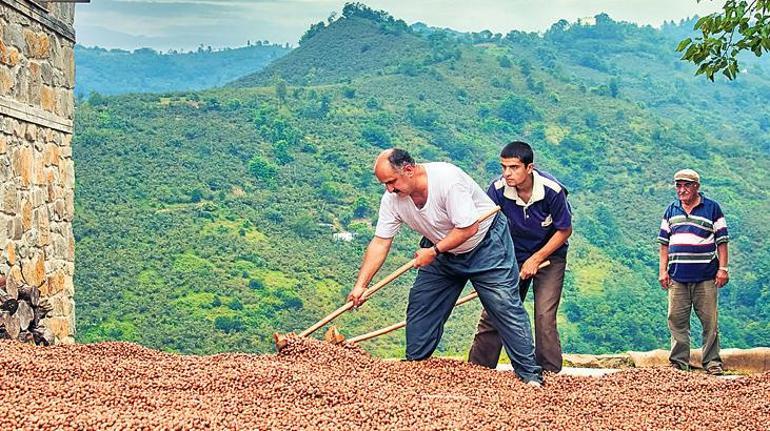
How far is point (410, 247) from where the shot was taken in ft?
133

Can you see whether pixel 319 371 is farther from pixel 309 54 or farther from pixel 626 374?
pixel 309 54

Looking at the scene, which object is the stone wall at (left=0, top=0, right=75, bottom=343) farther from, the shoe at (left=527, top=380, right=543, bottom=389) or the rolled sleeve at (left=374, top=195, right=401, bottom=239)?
the shoe at (left=527, top=380, right=543, bottom=389)

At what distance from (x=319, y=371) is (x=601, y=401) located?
1505mm

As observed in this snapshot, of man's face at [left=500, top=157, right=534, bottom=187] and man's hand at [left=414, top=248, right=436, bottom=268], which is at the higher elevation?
man's face at [left=500, top=157, right=534, bottom=187]

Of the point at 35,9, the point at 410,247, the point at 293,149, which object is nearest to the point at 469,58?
the point at 293,149

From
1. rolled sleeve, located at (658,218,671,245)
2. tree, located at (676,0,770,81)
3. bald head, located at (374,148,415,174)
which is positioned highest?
tree, located at (676,0,770,81)

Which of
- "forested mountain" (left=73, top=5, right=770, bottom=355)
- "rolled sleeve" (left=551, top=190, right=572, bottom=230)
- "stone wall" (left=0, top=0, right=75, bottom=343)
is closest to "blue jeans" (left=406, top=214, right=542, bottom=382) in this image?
"rolled sleeve" (left=551, top=190, right=572, bottom=230)

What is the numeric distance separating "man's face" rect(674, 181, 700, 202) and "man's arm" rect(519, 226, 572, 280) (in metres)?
1.45

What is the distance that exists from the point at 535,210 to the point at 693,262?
6.00 feet

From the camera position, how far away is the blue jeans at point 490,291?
643 cm

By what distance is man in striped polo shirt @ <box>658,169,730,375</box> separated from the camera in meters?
8.30

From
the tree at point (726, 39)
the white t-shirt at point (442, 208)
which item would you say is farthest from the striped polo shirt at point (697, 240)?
the white t-shirt at point (442, 208)

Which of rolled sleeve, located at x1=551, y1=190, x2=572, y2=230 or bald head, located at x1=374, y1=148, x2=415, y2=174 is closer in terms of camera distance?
bald head, located at x1=374, y1=148, x2=415, y2=174

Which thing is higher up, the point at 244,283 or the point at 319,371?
the point at 319,371
